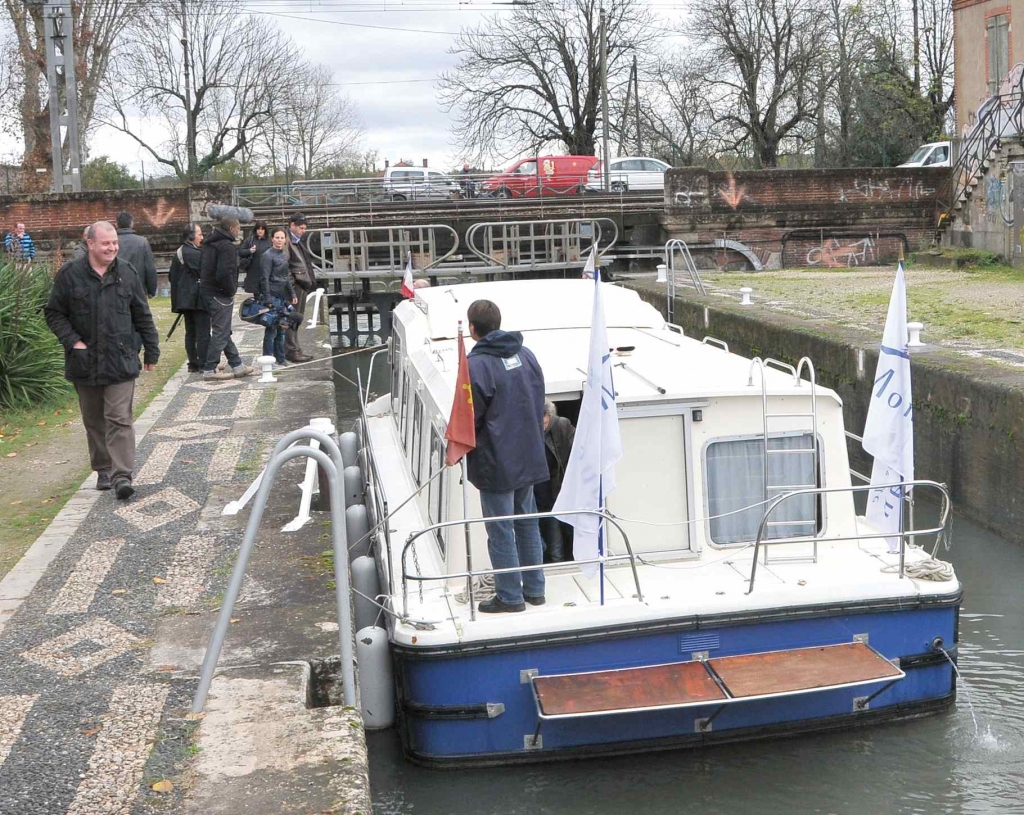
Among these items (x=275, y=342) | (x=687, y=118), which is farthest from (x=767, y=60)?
(x=275, y=342)

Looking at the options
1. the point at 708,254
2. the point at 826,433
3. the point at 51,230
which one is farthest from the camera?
Answer: the point at 708,254

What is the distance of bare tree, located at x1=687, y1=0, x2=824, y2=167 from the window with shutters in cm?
1599

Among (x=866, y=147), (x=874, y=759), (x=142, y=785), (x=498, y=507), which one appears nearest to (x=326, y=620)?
(x=498, y=507)

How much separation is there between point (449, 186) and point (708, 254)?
39.5 feet

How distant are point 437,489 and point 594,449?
1736mm

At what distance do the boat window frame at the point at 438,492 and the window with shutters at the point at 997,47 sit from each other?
26688mm

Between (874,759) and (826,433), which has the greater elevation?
(826,433)

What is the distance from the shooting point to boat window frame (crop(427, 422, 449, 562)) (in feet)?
24.2

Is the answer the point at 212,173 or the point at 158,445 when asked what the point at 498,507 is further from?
the point at 212,173

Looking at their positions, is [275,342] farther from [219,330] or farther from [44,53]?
[44,53]

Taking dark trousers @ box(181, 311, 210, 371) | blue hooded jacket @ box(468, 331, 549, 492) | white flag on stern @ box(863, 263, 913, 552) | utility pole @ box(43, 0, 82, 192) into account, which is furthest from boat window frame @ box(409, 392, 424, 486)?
utility pole @ box(43, 0, 82, 192)

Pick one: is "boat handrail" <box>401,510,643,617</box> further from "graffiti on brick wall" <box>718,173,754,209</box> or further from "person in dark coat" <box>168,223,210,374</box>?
"graffiti on brick wall" <box>718,173,754,209</box>

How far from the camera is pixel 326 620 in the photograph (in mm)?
6352

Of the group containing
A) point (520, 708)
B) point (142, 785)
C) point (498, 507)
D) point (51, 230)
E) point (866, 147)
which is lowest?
point (520, 708)
